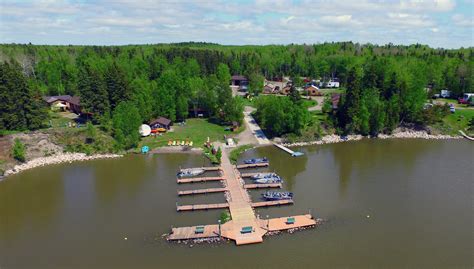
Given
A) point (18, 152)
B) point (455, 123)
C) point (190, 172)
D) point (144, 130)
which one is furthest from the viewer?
point (455, 123)

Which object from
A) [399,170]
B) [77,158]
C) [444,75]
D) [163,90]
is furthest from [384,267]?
[444,75]

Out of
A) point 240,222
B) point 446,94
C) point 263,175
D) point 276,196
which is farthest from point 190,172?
point 446,94

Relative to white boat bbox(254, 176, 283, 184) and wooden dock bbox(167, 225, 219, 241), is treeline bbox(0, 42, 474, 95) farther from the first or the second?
wooden dock bbox(167, 225, 219, 241)

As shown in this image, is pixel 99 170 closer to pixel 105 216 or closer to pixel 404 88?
pixel 105 216

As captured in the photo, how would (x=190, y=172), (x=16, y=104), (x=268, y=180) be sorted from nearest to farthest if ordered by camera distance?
(x=268, y=180), (x=190, y=172), (x=16, y=104)

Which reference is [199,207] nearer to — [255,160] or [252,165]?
[252,165]

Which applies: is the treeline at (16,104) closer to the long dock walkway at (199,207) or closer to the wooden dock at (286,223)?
the long dock walkway at (199,207)
